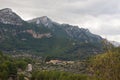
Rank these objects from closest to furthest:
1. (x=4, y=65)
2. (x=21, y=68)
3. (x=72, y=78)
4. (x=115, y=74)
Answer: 1. (x=115, y=74)
2. (x=72, y=78)
3. (x=4, y=65)
4. (x=21, y=68)

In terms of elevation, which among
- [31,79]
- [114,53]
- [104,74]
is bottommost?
[31,79]

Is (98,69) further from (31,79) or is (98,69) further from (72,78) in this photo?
(31,79)

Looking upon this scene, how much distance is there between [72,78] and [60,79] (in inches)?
270

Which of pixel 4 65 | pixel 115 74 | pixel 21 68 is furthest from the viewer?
pixel 21 68

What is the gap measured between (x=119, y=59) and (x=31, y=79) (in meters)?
139

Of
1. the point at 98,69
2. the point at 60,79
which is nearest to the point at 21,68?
the point at 60,79

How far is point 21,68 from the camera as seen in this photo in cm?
18400

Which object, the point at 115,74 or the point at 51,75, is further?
the point at 51,75

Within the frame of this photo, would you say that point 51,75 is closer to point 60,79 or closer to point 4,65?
point 60,79

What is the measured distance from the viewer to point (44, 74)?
527 feet

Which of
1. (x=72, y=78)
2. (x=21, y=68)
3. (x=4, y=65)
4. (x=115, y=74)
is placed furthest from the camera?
(x=21, y=68)

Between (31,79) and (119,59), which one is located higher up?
(119,59)

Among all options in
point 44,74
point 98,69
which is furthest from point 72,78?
point 98,69

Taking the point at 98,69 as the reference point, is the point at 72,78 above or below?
below
